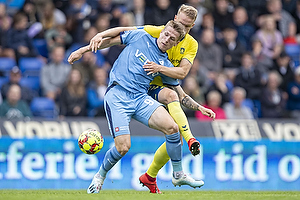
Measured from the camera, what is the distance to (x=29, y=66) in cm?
1474

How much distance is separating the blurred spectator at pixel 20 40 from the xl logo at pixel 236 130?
5.39 m

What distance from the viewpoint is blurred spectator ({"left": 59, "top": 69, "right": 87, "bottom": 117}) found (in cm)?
1327

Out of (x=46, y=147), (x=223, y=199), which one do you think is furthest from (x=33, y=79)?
(x=223, y=199)

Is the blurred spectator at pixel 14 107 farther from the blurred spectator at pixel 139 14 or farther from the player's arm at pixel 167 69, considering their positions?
the player's arm at pixel 167 69

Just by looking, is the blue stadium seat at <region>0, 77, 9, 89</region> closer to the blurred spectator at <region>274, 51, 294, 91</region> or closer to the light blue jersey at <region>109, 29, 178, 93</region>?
the light blue jersey at <region>109, 29, 178, 93</region>

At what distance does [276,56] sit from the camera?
16.2 meters

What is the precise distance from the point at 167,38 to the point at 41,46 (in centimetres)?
779

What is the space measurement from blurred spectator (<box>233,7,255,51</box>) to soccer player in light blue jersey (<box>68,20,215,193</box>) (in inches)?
340

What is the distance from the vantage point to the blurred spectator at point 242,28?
16703 mm

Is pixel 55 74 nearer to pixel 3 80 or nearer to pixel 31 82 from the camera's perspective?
pixel 31 82

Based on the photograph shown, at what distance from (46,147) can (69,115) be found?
1.61 metres

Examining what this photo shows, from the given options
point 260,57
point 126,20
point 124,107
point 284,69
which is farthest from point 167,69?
point 284,69

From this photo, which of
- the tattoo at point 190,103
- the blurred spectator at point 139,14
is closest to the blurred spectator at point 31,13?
the blurred spectator at point 139,14

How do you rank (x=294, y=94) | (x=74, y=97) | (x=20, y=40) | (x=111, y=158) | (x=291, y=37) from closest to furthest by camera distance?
(x=111, y=158), (x=74, y=97), (x=20, y=40), (x=294, y=94), (x=291, y=37)
